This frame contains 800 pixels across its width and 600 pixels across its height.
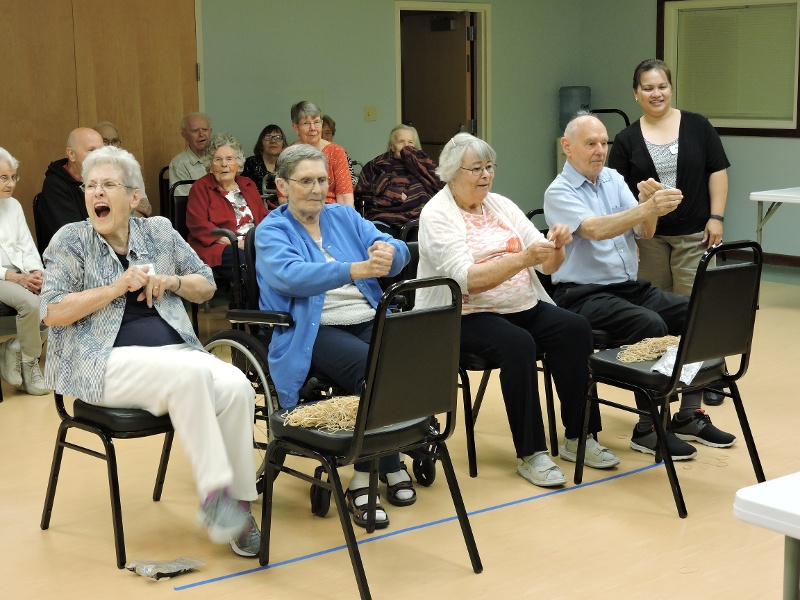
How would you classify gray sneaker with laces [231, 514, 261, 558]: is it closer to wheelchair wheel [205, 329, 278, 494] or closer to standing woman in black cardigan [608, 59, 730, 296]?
wheelchair wheel [205, 329, 278, 494]

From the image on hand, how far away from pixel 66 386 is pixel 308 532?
856mm

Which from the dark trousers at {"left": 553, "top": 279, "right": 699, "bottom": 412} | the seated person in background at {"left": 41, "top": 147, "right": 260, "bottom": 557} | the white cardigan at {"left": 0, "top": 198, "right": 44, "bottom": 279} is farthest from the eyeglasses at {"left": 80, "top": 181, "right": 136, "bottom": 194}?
the white cardigan at {"left": 0, "top": 198, "right": 44, "bottom": 279}

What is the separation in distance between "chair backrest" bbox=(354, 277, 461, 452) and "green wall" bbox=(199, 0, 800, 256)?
487cm

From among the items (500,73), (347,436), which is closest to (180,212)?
(347,436)

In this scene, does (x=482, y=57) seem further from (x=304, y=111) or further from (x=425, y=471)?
(x=425, y=471)

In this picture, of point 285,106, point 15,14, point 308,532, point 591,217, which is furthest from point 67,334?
point 285,106

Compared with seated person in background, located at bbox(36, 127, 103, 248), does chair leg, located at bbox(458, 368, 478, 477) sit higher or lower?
lower

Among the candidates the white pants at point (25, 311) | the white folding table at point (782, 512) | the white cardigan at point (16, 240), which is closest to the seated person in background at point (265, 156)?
the white cardigan at point (16, 240)

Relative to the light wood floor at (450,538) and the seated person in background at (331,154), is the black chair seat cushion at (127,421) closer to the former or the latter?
the light wood floor at (450,538)

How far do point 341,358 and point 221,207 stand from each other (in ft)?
8.86

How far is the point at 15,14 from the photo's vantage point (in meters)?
6.32

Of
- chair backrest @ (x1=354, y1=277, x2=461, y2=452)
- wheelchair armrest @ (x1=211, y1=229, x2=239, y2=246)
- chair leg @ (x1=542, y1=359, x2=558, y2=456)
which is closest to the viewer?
chair backrest @ (x1=354, y1=277, x2=461, y2=452)

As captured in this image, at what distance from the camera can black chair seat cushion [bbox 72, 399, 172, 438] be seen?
9.84ft

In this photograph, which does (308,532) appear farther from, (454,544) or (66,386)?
(66,386)
